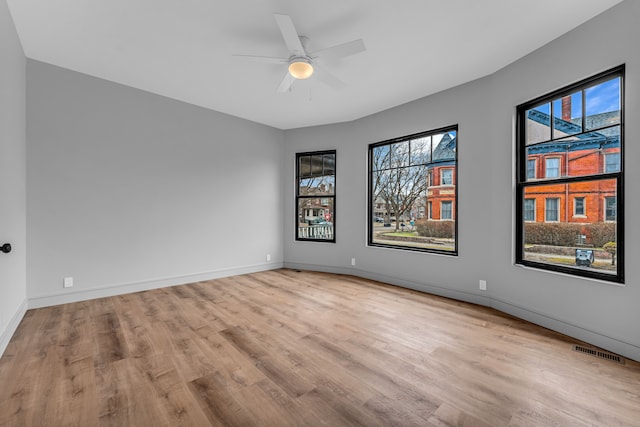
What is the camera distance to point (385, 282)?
4.57m

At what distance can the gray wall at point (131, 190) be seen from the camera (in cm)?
329

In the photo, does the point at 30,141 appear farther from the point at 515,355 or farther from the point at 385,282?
the point at 515,355

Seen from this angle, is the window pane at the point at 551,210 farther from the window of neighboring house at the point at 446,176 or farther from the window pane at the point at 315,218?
→ the window pane at the point at 315,218

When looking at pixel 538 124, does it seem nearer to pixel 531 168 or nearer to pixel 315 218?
pixel 531 168

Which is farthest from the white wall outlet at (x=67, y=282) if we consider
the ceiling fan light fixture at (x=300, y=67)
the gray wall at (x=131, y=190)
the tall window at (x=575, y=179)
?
the tall window at (x=575, y=179)

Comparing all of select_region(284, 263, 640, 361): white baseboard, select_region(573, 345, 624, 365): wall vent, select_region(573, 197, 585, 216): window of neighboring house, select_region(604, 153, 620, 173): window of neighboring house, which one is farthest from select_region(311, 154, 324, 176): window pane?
select_region(573, 345, 624, 365): wall vent

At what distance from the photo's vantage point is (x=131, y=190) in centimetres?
390

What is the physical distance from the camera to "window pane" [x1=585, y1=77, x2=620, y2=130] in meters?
2.38

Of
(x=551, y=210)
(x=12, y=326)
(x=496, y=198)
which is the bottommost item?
(x=12, y=326)

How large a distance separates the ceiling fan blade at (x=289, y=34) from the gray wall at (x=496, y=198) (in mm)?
2333

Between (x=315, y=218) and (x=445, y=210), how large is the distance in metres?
2.47

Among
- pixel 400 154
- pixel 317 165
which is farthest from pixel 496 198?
pixel 317 165

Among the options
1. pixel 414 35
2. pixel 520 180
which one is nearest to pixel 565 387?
pixel 520 180

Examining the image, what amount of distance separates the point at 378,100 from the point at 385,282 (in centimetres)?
291
